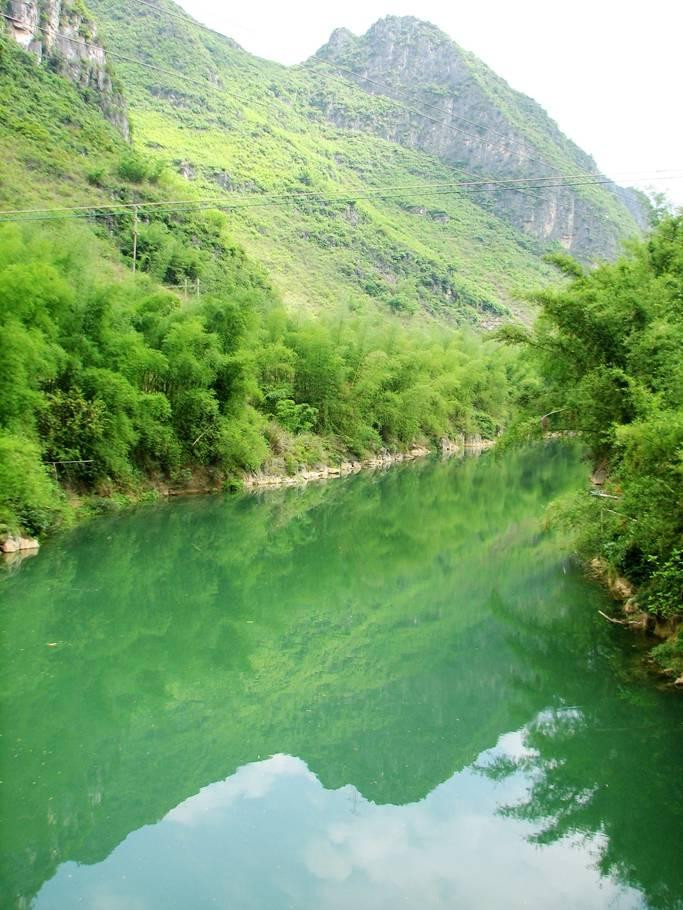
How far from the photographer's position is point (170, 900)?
6.35 m

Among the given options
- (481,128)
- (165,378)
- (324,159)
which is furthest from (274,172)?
(165,378)

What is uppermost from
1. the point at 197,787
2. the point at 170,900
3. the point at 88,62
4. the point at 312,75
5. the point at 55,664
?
the point at 312,75

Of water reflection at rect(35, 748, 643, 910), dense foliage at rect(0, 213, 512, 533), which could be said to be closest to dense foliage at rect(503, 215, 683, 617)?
water reflection at rect(35, 748, 643, 910)

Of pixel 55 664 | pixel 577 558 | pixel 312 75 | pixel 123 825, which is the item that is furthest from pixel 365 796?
pixel 312 75

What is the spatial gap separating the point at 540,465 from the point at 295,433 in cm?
1647

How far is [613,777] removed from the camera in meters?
8.78

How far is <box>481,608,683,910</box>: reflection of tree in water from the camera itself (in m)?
7.27

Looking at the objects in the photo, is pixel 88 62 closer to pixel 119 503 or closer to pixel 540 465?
pixel 540 465

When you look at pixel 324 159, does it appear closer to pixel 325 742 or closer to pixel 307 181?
pixel 307 181

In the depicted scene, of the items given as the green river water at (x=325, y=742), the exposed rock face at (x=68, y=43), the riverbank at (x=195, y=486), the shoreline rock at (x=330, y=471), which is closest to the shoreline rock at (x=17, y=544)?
the riverbank at (x=195, y=486)

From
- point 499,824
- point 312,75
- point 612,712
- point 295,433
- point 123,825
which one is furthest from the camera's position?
point 312,75

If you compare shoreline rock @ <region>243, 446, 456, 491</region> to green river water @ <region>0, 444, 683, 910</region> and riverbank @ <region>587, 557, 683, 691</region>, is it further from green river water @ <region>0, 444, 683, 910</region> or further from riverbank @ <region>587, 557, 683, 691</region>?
riverbank @ <region>587, 557, 683, 691</region>

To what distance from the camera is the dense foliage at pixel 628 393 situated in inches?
395

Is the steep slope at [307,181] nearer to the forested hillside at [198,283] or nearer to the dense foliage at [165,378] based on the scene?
the forested hillside at [198,283]
